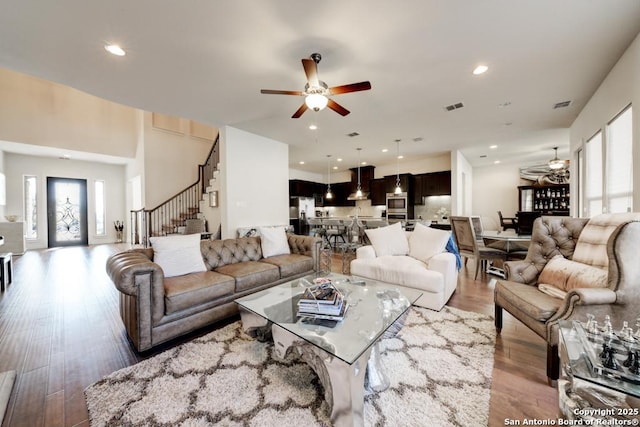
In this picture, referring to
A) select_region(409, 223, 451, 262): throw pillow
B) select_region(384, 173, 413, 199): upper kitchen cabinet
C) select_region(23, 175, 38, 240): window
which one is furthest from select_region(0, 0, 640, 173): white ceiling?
select_region(23, 175, 38, 240): window

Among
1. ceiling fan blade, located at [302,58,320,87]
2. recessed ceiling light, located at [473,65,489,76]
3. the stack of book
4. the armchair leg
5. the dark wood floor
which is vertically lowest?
the dark wood floor

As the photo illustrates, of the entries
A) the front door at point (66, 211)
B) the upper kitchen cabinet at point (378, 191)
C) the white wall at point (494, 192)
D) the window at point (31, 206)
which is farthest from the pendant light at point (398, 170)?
the window at point (31, 206)

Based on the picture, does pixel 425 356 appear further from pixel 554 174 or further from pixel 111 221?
pixel 111 221

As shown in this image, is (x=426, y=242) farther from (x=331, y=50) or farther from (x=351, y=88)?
(x=331, y=50)

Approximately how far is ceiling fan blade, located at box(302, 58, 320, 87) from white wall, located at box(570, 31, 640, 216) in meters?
3.01

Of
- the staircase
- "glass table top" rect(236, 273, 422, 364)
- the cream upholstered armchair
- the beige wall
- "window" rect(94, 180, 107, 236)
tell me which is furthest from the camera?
"window" rect(94, 180, 107, 236)

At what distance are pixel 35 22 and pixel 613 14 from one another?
4.95 m

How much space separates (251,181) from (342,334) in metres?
4.35

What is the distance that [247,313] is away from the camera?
1.96 metres

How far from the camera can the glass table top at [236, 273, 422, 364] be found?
139 cm

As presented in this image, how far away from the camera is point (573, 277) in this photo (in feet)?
6.15

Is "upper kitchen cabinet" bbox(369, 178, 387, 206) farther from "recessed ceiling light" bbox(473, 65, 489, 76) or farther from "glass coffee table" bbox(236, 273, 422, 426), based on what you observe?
"glass coffee table" bbox(236, 273, 422, 426)

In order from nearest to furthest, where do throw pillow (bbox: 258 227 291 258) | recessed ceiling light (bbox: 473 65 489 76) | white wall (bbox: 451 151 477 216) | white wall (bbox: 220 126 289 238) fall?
recessed ceiling light (bbox: 473 65 489 76)
throw pillow (bbox: 258 227 291 258)
white wall (bbox: 220 126 289 238)
white wall (bbox: 451 151 477 216)

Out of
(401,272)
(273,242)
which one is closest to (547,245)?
(401,272)
